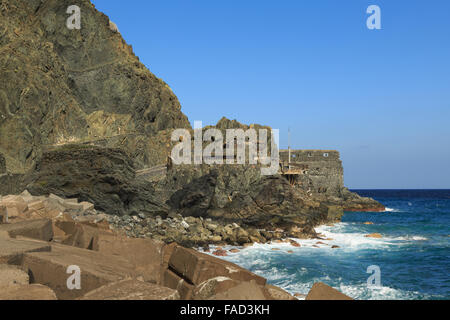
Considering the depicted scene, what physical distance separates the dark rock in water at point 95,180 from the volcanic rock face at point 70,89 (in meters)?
2.74

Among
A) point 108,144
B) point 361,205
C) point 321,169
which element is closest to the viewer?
point 108,144

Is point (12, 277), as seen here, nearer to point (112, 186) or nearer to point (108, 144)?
point (112, 186)

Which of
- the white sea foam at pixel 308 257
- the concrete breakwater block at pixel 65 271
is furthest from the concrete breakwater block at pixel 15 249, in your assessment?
the white sea foam at pixel 308 257

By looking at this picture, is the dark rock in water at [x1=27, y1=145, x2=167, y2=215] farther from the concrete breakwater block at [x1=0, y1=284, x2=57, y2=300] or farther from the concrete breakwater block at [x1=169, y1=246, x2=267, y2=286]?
the concrete breakwater block at [x1=0, y1=284, x2=57, y2=300]

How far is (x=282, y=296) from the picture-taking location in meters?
5.44

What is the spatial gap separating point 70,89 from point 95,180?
2478cm

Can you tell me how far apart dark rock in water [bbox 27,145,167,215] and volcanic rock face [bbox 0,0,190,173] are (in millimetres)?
2740

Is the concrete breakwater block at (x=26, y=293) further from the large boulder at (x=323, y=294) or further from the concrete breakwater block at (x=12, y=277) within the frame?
the large boulder at (x=323, y=294)

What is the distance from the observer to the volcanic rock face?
26344 mm

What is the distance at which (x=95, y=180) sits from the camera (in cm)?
Result: 2200

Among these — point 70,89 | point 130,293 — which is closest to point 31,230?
point 130,293

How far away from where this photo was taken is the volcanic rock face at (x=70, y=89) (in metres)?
26.3
